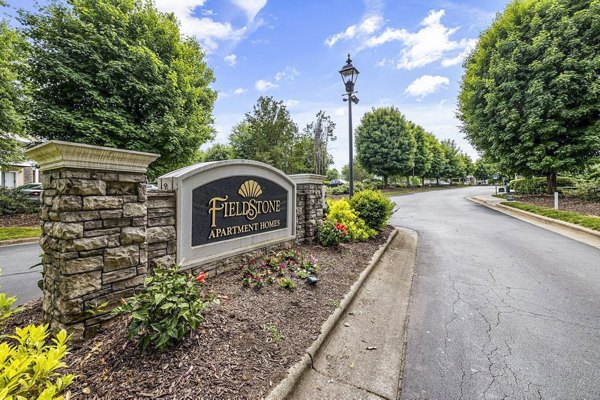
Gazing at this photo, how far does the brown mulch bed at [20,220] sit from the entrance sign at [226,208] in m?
11.1

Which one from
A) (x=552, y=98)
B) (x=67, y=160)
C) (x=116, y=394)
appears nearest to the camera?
(x=116, y=394)

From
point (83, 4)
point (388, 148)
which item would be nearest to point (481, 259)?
point (83, 4)

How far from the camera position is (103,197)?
7.72ft

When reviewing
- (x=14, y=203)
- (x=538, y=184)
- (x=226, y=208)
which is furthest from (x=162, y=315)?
(x=538, y=184)

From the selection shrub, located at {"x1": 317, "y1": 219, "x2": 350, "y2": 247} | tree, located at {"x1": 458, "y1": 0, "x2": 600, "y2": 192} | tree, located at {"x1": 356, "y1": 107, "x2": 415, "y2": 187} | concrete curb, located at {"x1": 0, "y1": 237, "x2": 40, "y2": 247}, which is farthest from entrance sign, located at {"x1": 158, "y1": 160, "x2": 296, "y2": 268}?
tree, located at {"x1": 356, "y1": 107, "x2": 415, "y2": 187}

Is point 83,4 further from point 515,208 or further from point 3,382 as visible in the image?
point 515,208

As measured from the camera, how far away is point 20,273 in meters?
4.71

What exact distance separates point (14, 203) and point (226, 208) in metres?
13.7

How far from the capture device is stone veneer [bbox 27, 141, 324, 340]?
84.8 inches

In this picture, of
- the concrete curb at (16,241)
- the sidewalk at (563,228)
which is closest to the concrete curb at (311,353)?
the sidewalk at (563,228)

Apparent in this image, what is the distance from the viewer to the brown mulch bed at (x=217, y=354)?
70.8 inches

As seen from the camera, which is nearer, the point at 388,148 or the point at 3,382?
the point at 3,382

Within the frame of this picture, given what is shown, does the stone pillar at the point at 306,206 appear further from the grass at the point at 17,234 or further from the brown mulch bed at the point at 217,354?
the grass at the point at 17,234

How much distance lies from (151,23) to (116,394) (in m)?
12.6
